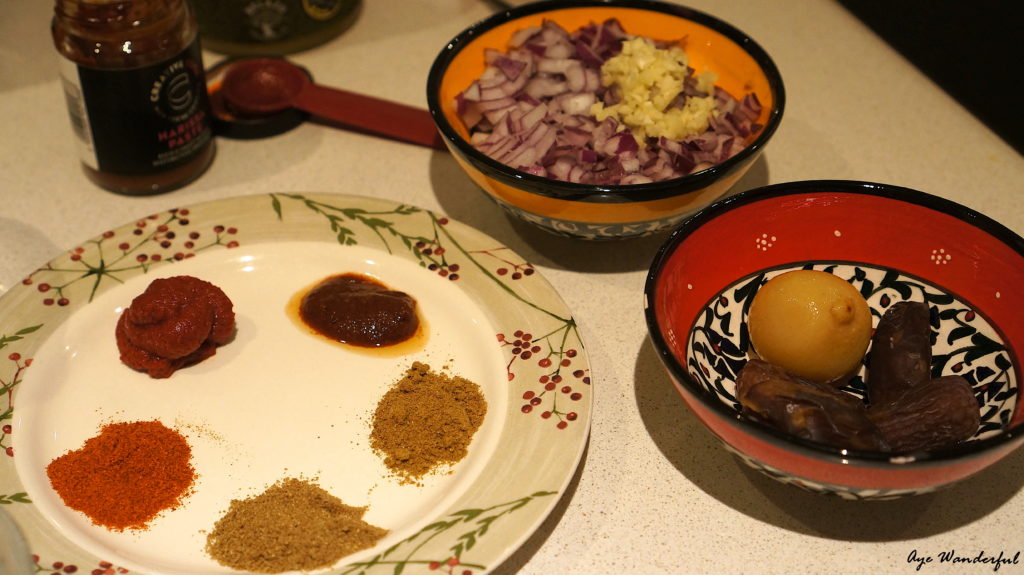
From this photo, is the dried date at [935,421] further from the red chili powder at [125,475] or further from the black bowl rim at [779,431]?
the red chili powder at [125,475]

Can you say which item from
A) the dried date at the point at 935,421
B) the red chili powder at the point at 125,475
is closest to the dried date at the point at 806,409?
the dried date at the point at 935,421

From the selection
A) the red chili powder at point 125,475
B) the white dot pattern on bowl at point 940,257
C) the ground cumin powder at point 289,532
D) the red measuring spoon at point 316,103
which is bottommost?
the red chili powder at point 125,475

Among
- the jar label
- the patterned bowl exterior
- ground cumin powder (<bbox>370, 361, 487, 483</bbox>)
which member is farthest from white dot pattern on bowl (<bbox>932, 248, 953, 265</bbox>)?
the jar label

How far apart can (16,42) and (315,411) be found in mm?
1311

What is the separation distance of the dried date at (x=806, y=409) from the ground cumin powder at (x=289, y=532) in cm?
43

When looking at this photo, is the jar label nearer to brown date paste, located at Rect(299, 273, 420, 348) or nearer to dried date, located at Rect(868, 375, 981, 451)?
brown date paste, located at Rect(299, 273, 420, 348)

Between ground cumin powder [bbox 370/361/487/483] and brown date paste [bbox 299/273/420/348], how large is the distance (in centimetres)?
8

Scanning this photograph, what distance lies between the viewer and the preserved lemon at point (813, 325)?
1.04m

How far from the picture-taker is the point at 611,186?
1146mm

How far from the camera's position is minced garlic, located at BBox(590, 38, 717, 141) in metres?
1.34

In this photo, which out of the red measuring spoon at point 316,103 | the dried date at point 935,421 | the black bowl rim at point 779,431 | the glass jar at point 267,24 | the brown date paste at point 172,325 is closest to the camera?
the black bowl rim at point 779,431

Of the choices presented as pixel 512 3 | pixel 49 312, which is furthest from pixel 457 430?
pixel 512 3

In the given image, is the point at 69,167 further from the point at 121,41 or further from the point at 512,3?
the point at 512,3

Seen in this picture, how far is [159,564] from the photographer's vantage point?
0.96 m
